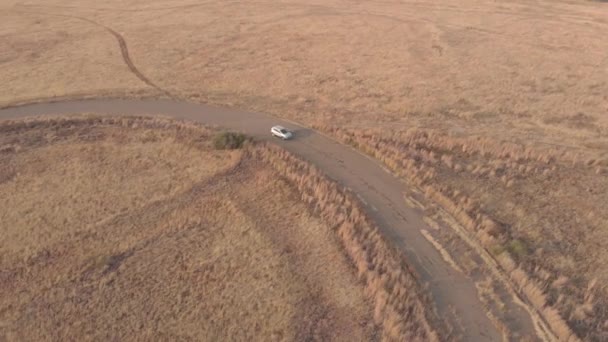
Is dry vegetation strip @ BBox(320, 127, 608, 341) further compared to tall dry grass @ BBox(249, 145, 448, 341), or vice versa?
dry vegetation strip @ BBox(320, 127, 608, 341)

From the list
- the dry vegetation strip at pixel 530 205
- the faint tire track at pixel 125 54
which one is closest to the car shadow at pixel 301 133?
the dry vegetation strip at pixel 530 205

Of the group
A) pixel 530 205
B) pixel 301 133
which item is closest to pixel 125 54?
pixel 301 133

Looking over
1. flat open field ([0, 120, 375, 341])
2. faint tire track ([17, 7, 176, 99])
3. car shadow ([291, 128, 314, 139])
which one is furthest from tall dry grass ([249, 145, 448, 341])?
faint tire track ([17, 7, 176, 99])

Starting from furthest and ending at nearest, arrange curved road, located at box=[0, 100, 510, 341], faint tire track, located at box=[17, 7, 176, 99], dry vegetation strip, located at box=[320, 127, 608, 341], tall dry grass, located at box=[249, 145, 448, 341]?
faint tire track, located at box=[17, 7, 176, 99], dry vegetation strip, located at box=[320, 127, 608, 341], curved road, located at box=[0, 100, 510, 341], tall dry grass, located at box=[249, 145, 448, 341]

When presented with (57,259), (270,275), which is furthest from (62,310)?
(270,275)

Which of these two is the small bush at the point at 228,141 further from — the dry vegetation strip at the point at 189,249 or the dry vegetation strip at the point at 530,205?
the dry vegetation strip at the point at 530,205

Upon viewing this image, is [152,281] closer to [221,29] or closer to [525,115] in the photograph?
[525,115]

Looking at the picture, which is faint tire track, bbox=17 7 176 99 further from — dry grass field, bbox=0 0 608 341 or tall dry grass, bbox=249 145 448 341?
tall dry grass, bbox=249 145 448 341

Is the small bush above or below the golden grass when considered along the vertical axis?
below

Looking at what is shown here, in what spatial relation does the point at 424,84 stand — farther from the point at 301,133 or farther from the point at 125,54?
the point at 125,54
